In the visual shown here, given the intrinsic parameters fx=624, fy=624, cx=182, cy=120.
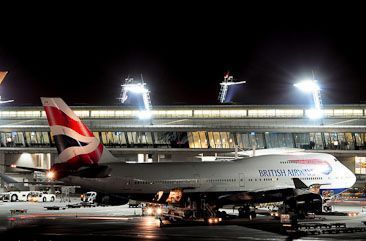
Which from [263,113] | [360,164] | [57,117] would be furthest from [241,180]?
[360,164]

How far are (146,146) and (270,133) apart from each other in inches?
839

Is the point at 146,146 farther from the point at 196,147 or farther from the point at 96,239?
Answer: the point at 96,239

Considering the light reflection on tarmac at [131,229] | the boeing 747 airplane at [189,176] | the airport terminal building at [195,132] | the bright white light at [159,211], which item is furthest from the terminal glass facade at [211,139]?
the light reflection on tarmac at [131,229]

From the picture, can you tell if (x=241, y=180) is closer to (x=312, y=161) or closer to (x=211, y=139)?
(x=312, y=161)

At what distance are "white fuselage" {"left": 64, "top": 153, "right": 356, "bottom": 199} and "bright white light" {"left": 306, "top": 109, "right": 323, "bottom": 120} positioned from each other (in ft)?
142

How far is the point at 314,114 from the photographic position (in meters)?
104

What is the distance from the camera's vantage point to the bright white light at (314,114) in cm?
10362

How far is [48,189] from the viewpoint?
10788 cm

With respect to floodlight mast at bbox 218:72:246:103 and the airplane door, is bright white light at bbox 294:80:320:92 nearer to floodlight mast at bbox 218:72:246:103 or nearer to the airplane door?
floodlight mast at bbox 218:72:246:103

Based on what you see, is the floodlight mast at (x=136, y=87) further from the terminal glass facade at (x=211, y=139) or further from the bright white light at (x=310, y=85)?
the bright white light at (x=310, y=85)

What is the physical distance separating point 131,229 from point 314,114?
2640 inches

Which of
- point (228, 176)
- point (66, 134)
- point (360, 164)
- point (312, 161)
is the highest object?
point (66, 134)

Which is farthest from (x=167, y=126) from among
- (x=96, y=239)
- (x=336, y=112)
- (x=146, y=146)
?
(x=96, y=239)

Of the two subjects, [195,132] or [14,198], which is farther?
[195,132]
